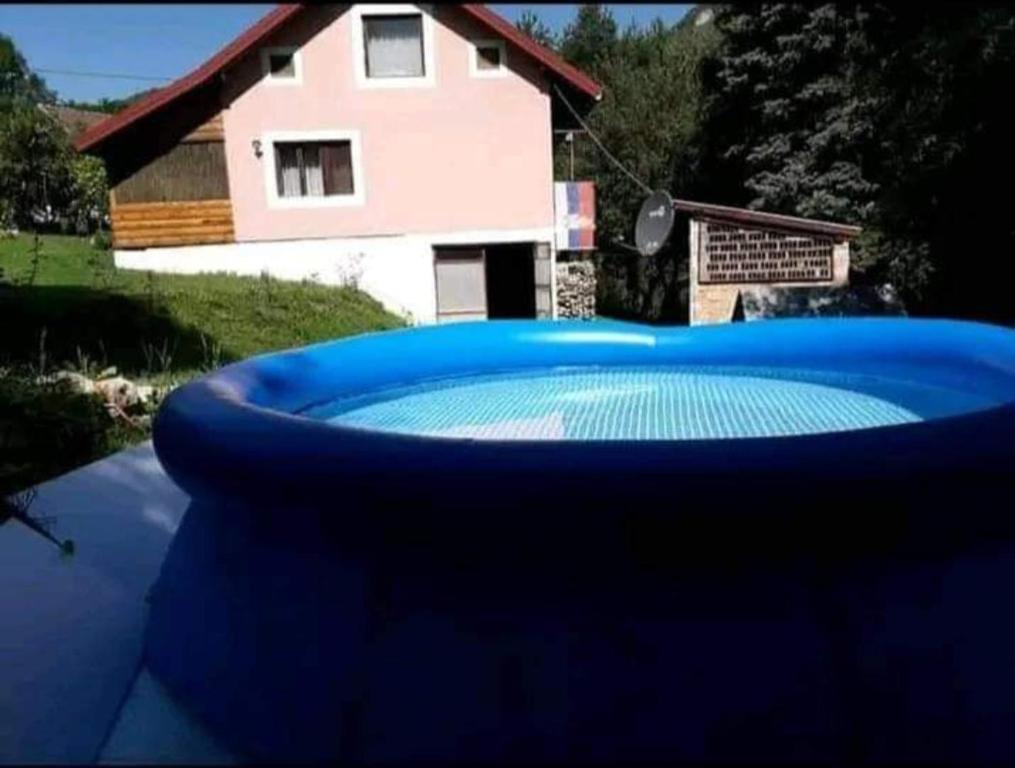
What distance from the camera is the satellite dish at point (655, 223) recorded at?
1422 centimetres

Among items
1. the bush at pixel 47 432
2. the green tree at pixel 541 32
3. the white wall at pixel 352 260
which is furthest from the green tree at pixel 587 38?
the bush at pixel 47 432

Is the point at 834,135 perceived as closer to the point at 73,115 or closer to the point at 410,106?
the point at 410,106

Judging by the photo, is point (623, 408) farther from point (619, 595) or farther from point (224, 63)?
point (224, 63)

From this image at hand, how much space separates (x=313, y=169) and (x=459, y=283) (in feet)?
11.8

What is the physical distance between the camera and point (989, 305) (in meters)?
11.4

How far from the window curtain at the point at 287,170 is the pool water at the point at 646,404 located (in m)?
10.8

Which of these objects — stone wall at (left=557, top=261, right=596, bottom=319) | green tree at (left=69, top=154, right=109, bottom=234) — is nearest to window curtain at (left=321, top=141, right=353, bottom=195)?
stone wall at (left=557, top=261, right=596, bottom=319)

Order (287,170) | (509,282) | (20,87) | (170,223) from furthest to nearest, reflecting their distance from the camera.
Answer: (20,87) → (509,282) → (287,170) → (170,223)

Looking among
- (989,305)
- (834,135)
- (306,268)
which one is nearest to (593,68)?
(834,135)

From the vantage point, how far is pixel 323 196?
16.7 metres

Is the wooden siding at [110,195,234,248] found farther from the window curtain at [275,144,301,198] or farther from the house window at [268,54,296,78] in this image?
the house window at [268,54,296,78]

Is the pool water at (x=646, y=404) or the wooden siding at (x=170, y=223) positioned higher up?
the wooden siding at (x=170, y=223)

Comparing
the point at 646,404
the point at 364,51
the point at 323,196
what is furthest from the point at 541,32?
the point at 646,404

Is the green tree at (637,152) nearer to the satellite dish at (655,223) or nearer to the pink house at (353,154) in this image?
the pink house at (353,154)
